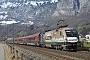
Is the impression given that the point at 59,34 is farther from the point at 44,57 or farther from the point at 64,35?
the point at 44,57

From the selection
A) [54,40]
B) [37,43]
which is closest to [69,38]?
[54,40]

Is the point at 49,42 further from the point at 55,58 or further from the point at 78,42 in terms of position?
the point at 55,58

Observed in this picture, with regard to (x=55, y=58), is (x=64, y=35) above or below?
above

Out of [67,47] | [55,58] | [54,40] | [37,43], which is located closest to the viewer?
[55,58]

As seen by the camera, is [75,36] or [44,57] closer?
[44,57]

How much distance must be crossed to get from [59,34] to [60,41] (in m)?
1.90

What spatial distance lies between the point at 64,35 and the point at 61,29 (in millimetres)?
2400

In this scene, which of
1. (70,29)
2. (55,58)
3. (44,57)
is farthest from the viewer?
(70,29)

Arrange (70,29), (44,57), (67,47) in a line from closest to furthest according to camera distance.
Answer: (44,57) → (67,47) → (70,29)

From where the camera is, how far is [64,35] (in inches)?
2186

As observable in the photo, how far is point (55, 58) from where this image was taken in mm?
34125

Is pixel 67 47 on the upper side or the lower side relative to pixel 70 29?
lower

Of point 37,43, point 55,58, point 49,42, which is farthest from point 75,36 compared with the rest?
point 37,43

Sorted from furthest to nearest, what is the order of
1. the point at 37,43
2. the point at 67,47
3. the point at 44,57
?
the point at 37,43 < the point at 67,47 < the point at 44,57
